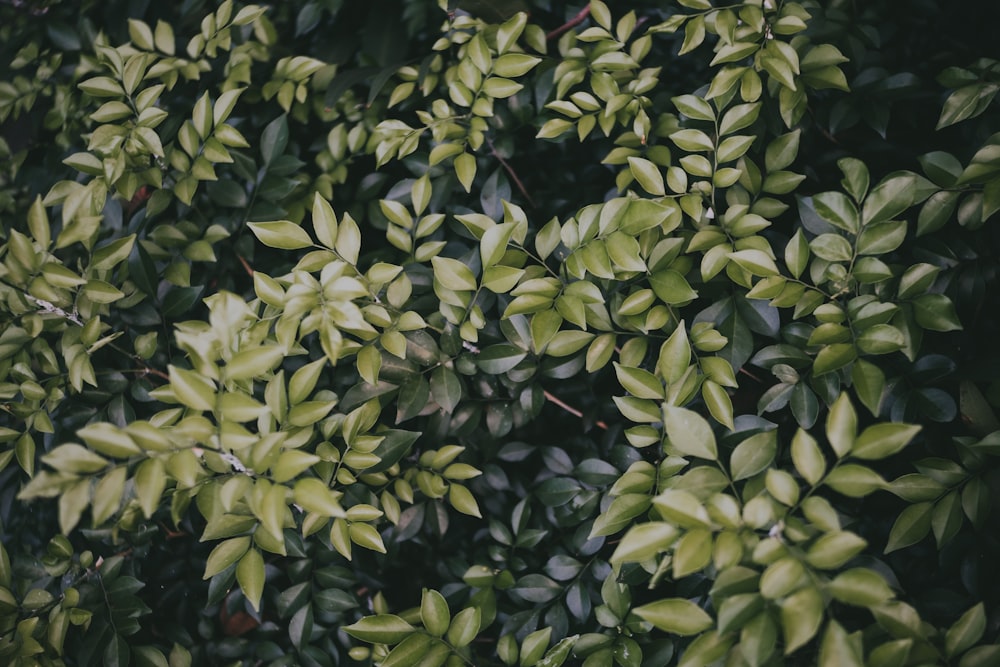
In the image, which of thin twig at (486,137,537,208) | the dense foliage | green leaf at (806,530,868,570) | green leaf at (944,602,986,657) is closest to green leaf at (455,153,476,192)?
the dense foliage

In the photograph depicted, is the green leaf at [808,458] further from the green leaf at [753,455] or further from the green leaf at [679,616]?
the green leaf at [679,616]

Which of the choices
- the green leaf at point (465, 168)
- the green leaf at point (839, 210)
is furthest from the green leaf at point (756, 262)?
the green leaf at point (465, 168)

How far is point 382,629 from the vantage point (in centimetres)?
83

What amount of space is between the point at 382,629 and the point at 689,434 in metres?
0.50

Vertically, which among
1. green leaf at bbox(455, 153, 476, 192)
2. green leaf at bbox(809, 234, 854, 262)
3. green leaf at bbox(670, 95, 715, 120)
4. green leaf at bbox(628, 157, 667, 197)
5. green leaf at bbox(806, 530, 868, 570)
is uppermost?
green leaf at bbox(455, 153, 476, 192)

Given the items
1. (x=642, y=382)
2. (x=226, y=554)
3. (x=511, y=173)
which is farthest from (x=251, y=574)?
(x=511, y=173)

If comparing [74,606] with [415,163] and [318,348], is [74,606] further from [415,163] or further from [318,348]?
[415,163]

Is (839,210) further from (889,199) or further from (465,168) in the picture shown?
(465,168)

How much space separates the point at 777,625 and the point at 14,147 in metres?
2.92

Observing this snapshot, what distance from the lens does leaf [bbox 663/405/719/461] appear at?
0.69 m

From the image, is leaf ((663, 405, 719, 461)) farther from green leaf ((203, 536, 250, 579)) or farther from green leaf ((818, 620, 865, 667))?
green leaf ((203, 536, 250, 579))

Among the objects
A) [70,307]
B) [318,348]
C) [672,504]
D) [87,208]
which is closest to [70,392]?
[70,307]

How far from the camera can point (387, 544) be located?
1.12 metres

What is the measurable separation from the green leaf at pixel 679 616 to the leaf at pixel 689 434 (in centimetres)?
16
